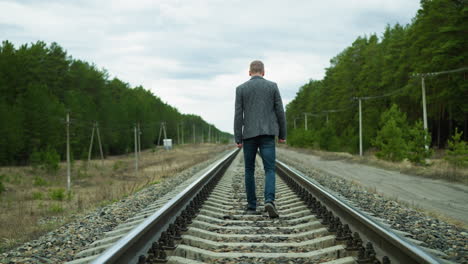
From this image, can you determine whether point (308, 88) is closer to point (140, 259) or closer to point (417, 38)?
point (417, 38)

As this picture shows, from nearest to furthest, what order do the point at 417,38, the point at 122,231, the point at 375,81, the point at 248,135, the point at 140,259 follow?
the point at 140,259
the point at 122,231
the point at 248,135
the point at 417,38
the point at 375,81

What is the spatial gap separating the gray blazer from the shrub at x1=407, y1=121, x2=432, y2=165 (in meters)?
14.5

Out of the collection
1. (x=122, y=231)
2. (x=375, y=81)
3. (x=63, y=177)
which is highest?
(x=375, y=81)

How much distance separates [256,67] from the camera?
587cm

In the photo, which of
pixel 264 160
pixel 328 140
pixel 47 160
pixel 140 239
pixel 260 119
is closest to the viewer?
pixel 140 239

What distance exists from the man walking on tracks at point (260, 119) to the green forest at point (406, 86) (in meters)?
11.8

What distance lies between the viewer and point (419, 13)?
3841 cm

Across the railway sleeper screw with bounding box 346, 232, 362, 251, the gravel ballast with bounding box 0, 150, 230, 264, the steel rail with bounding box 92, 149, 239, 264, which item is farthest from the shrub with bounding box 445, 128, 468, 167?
the railway sleeper screw with bounding box 346, 232, 362, 251

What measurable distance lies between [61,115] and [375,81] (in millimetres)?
39365

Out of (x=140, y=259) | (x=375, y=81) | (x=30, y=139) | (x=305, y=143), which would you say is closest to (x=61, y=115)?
(x=30, y=139)

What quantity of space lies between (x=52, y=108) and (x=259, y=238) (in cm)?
4973

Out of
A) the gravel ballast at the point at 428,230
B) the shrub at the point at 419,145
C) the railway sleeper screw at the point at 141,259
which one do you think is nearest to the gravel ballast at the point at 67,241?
the railway sleeper screw at the point at 141,259

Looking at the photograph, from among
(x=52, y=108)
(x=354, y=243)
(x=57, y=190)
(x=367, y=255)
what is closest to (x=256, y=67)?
(x=354, y=243)

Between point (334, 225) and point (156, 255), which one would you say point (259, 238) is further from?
point (156, 255)
